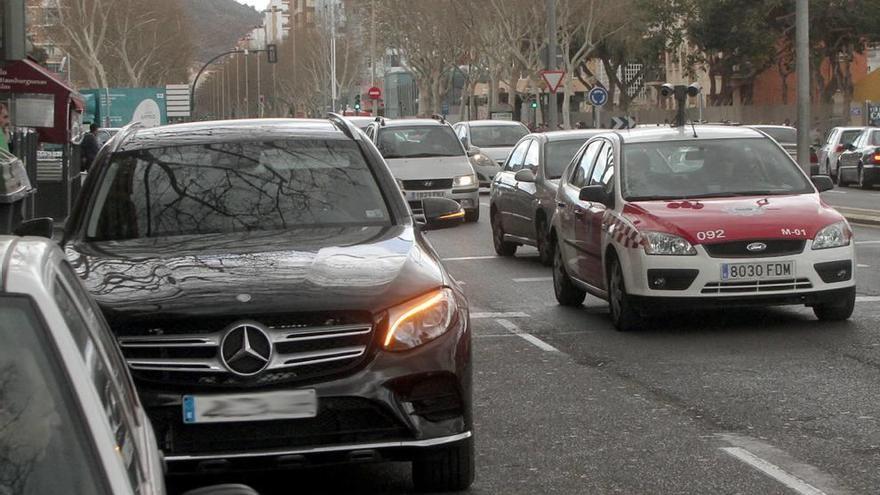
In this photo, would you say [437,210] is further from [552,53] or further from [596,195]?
[552,53]

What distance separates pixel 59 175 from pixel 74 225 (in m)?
21.4

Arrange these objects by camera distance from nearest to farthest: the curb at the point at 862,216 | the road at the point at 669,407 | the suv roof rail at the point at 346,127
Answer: the road at the point at 669,407 < the suv roof rail at the point at 346,127 < the curb at the point at 862,216

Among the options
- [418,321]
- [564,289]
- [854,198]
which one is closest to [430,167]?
[854,198]

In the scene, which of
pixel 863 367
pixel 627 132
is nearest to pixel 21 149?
pixel 627 132

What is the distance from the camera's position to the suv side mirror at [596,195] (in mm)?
13008

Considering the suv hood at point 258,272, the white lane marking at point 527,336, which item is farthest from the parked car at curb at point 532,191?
the suv hood at point 258,272

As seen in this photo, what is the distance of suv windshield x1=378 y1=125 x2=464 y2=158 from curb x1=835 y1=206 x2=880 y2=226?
6639mm

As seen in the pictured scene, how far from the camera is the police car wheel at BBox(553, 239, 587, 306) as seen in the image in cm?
1438

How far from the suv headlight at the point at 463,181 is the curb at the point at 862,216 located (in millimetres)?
6148

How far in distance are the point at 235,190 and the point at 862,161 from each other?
35574 mm

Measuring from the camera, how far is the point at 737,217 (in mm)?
12141

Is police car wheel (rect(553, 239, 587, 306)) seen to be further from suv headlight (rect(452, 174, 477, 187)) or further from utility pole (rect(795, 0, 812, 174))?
utility pole (rect(795, 0, 812, 174))

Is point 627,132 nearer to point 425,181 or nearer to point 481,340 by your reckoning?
point 481,340

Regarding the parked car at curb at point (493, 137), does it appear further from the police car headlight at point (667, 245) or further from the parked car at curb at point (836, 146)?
the police car headlight at point (667, 245)
